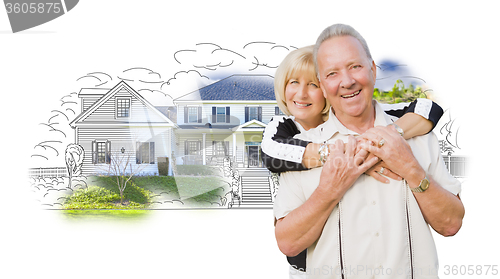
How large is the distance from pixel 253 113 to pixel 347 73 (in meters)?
2.99

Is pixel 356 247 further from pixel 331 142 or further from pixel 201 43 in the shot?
pixel 201 43

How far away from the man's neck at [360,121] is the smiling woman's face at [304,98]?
0.45 metres

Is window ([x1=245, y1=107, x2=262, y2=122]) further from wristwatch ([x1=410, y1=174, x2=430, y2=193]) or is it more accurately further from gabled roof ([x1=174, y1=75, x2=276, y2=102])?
wristwatch ([x1=410, y1=174, x2=430, y2=193])

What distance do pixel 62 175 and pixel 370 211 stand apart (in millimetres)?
5508

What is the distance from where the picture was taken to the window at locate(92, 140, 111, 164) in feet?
18.8

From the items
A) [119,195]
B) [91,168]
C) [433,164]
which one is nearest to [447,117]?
[433,164]

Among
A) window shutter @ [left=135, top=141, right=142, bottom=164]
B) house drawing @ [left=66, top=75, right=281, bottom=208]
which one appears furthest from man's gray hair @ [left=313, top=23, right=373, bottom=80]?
window shutter @ [left=135, top=141, right=142, bottom=164]

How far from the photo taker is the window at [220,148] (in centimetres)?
500

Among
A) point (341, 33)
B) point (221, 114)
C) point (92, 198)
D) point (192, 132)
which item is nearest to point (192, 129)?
point (192, 132)

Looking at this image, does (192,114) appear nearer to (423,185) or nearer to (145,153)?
(145,153)

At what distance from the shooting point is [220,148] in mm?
5027

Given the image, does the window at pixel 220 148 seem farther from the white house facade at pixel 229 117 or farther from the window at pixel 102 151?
the window at pixel 102 151

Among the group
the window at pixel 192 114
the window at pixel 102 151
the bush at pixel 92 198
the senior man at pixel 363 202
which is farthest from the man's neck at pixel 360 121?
the bush at pixel 92 198

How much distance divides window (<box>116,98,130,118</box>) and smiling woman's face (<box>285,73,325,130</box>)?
3.76 metres
